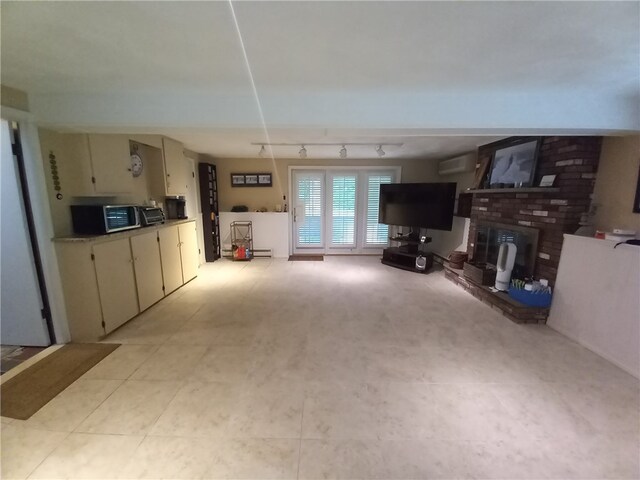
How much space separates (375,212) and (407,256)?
1.41 metres

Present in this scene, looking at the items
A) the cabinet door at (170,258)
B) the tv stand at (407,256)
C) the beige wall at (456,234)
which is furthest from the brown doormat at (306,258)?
the beige wall at (456,234)

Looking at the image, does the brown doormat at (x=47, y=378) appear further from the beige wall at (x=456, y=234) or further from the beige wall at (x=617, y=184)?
the beige wall at (x=456, y=234)

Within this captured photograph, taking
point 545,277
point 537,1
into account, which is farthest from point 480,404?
point 537,1

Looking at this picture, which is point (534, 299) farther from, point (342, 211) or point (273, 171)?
point (273, 171)

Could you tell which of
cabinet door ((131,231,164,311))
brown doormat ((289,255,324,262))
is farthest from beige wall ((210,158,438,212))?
cabinet door ((131,231,164,311))

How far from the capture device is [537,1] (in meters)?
1.09

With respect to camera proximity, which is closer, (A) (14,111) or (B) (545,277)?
(A) (14,111)

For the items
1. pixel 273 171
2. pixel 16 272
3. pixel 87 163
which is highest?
pixel 273 171

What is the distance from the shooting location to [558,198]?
2.81 meters

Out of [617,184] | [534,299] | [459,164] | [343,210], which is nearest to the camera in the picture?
[617,184]

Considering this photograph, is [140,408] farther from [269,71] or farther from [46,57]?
[269,71]

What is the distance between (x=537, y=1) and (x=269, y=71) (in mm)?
1431

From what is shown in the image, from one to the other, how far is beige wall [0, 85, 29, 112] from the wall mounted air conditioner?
553cm

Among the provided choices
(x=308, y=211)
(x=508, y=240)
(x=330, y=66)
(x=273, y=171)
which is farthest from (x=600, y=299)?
(x=273, y=171)
